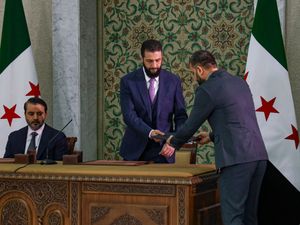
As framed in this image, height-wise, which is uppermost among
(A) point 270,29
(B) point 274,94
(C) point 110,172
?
(A) point 270,29

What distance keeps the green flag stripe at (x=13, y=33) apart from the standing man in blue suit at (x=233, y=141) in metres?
2.99

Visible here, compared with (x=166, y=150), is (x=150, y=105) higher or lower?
higher

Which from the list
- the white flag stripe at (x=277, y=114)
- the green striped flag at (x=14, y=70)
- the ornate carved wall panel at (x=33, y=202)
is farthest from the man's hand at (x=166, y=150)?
the green striped flag at (x=14, y=70)

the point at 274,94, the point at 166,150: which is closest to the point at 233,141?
the point at 166,150

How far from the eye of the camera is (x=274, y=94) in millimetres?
6305

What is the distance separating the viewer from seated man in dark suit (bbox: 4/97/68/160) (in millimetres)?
6039

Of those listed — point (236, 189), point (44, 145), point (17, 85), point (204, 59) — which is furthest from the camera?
point (17, 85)

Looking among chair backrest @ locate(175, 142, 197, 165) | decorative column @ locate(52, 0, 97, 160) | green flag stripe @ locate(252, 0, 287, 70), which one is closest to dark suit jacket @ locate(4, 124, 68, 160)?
chair backrest @ locate(175, 142, 197, 165)

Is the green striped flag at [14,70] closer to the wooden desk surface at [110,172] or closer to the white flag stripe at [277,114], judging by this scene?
the wooden desk surface at [110,172]

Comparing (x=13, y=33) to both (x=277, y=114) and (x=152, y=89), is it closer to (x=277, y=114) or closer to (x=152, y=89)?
(x=152, y=89)

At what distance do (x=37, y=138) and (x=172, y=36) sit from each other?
82.3 inches

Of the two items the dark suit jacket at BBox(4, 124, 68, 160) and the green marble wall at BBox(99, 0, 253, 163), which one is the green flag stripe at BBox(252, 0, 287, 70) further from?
the dark suit jacket at BBox(4, 124, 68, 160)

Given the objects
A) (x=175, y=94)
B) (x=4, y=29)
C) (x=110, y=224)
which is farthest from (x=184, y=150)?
(x=4, y=29)

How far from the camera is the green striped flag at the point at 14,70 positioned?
733 cm
